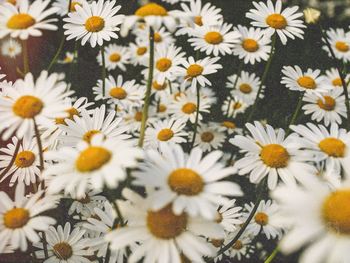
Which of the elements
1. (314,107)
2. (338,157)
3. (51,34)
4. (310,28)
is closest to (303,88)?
(314,107)

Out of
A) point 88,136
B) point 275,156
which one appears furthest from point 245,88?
point 88,136

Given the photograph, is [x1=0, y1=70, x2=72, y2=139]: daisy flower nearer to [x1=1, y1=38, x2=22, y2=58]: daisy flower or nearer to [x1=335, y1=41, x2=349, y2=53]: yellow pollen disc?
[x1=1, y1=38, x2=22, y2=58]: daisy flower

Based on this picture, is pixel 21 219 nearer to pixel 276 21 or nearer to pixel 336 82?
pixel 276 21

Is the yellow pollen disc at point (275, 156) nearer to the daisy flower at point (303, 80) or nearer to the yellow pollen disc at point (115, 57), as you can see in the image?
the daisy flower at point (303, 80)

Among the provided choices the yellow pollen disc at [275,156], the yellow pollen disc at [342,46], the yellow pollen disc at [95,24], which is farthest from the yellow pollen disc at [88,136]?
the yellow pollen disc at [342,46]

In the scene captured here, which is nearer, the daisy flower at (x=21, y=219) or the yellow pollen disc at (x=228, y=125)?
the daisy flower at (x=21, y=219)

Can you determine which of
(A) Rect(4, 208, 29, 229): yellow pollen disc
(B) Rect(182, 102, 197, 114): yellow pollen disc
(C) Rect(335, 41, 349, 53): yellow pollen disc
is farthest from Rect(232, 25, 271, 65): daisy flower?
(A) Rect(4, 208, 29, 229): yellow pollen disc
